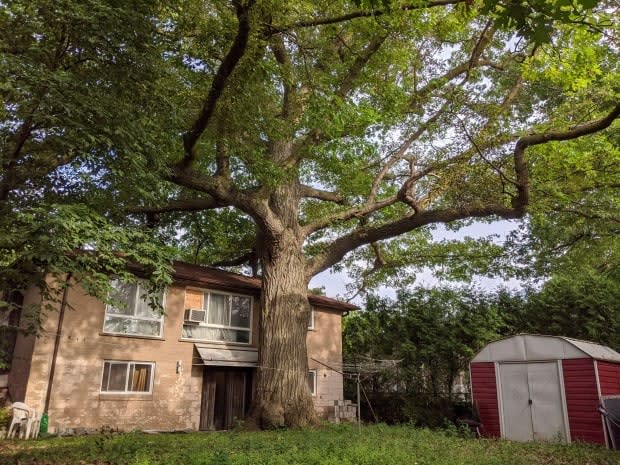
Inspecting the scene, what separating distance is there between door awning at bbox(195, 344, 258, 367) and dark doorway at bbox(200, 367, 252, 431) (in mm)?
588

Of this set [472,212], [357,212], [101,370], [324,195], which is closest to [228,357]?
[101,370]

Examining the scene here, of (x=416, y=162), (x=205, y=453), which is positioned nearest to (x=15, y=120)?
(x=205, y=453)

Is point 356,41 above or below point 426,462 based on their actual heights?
above

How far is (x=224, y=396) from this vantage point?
656 inches

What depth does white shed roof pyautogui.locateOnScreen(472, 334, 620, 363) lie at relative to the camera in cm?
1395

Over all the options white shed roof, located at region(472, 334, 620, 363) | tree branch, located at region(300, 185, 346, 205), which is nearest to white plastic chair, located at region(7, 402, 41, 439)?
tree branch, located at region(300, 185, 346, 205)

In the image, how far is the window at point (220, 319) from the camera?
16.2 meters

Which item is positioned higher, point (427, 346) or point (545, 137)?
point (545, 137)

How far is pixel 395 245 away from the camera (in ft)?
75.0

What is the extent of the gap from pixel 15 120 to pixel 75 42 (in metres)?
1.78

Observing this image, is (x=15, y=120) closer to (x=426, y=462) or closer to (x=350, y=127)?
(x=350, y=127)

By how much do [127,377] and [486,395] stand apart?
1118 centimetres

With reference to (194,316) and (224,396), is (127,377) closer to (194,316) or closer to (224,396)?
(194,316)

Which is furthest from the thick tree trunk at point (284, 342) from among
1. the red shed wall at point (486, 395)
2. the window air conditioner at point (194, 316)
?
the red shed wall at point (486, 395)
